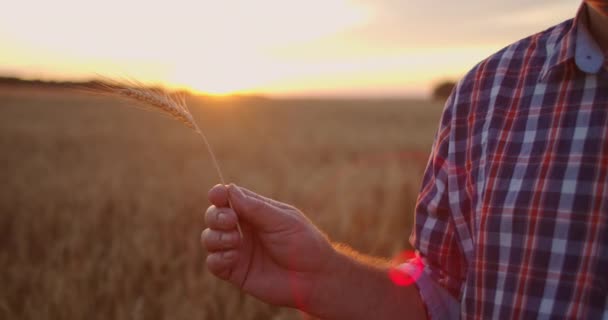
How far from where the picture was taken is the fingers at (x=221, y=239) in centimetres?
110

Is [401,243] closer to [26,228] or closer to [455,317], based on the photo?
[455,317]

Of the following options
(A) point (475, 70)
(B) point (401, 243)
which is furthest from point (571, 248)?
(B) point (401, 243)

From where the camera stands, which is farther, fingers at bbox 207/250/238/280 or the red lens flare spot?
the red lens flare spot

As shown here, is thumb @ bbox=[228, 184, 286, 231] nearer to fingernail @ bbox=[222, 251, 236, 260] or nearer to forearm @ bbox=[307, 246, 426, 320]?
fingernail @ bbox=[222, 251, 236, 260]

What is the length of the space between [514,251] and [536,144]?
245 mm

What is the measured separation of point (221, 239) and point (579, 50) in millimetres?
896

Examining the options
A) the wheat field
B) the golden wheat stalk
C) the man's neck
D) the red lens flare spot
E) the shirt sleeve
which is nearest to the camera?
the golden wheat stalk

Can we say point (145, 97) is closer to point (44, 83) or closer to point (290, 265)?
point (44, 83)

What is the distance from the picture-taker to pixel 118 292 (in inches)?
97.7

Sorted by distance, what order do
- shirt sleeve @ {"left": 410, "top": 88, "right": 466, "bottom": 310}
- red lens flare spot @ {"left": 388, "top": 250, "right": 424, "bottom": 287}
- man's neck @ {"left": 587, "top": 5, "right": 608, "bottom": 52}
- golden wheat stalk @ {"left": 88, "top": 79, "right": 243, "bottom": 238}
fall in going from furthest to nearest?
red lens flare spot @ {"left": 388, "top": 250, "right": 424, "bottom": 287}, shirt sleeve @ {"left": 410, "top": 88, "right": 466, "bottom": 310}, man's neck @ {"left": 587, "top": 5, "right": 608, "bottom": 52}, golden wheat stalk @ {"left": 88, "top": 79, "right": 243, "bottom": 238}

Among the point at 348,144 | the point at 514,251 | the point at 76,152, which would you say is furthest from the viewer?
the point at 348,144

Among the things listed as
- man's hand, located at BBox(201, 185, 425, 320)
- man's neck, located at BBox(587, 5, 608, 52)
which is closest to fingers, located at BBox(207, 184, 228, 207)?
man's hand, located at BBox(201, 185, 425, 320)

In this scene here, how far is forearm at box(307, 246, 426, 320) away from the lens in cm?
132

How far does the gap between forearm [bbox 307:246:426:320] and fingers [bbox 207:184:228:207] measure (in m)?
0.37
